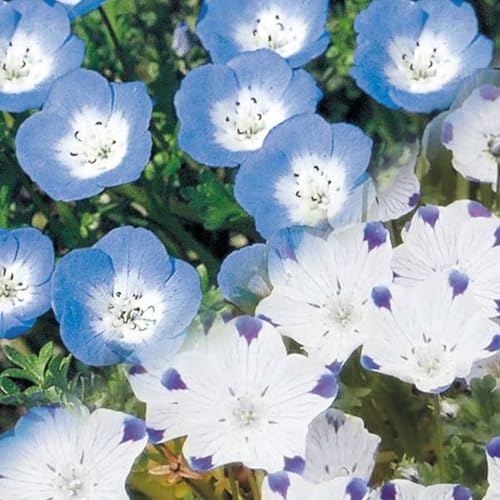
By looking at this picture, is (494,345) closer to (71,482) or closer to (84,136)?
(71,482)

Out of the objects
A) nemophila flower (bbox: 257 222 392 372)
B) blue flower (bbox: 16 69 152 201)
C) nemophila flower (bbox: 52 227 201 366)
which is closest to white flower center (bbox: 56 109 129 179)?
blue flower (bbox: 16 69 152 201)

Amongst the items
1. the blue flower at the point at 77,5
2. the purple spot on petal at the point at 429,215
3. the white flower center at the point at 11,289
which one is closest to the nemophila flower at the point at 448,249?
the purple spot on petal at the point at 429,215

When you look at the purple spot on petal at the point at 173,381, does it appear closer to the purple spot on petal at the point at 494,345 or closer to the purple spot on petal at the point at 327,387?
the purple spot on petal at the point at 327,387

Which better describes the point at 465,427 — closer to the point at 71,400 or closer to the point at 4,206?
the point at 71,400

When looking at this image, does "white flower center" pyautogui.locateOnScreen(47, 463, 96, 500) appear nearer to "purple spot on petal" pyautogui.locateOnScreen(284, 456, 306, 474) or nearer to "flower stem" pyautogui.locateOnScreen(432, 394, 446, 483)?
"purple spot on petal" pyautogui.locateOnScreen(284, 456, 306, 474)

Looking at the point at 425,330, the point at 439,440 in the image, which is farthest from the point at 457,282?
the point at 439,440

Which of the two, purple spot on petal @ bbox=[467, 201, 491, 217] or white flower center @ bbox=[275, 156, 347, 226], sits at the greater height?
purple spot on petal @ bbox=[467, 201, 491, 217]
